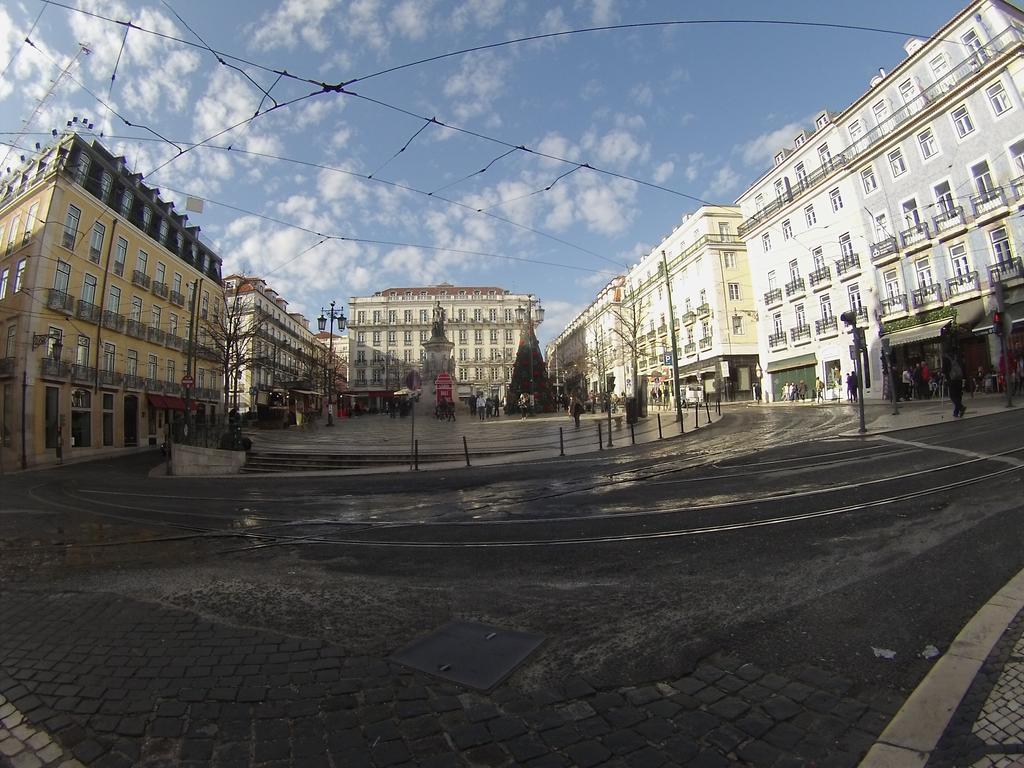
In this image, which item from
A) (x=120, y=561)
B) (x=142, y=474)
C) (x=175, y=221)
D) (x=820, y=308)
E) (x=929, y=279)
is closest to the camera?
(x=120, y=561)

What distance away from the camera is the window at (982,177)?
78.6 ft

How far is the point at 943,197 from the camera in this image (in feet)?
85.9

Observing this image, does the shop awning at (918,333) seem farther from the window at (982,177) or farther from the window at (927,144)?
the window at (927,144)

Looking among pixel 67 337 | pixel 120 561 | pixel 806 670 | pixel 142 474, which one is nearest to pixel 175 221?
pixel 67 337

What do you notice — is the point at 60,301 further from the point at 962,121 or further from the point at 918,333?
the point at 962,121

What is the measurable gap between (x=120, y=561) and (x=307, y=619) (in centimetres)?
342

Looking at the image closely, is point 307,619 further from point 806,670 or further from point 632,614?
point 806,670

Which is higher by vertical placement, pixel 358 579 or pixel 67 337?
pixel 67 337

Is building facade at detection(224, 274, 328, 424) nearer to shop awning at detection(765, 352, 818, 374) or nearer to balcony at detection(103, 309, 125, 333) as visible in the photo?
balcony at detection(103, 309, 125, 333)

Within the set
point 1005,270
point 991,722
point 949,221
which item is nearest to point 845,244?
point 949,221

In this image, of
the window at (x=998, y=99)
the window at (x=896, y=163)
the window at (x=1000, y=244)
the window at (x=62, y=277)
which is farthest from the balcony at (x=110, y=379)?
the window at (x=998, y=99)

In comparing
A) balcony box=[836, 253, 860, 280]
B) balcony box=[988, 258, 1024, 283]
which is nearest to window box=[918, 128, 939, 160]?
balcony box=[836, 253, 860, 280]

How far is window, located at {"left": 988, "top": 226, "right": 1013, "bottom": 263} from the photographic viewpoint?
75.9ft

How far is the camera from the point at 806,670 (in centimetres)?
276
